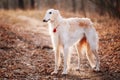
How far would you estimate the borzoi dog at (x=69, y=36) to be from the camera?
9.12 metres

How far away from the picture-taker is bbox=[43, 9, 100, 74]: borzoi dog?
9117 mm

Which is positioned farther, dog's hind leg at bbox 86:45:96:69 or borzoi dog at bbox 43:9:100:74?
dog's hind leg at bbox 86:45:96:69

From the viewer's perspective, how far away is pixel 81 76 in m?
9.07

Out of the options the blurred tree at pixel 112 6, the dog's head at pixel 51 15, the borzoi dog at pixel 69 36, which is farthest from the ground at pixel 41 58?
the blurred tree at pixel 112 6

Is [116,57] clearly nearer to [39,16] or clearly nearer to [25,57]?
[25,57]

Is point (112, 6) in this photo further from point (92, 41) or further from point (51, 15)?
point (51, 15)

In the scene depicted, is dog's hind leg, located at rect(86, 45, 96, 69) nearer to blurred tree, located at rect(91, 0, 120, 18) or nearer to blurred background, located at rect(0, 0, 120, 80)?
blurred background, located at rect(0, 0, 120, 80)

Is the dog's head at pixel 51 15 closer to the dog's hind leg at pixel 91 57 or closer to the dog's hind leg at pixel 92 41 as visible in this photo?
the dog's hind leg at pixel 92 41

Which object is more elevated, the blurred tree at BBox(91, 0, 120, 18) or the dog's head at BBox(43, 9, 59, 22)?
the blurred tree at BBox(91, 0, 120, 18)

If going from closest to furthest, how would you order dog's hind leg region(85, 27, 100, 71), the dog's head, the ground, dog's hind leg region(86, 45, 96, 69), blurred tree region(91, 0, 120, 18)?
1. the dog's head
2. the ground
3. dog's hind leg region(85, 27, 100, 71)
4. dog's hind leg region(86, 45, 96, 69)
5. blurred tree region(91, 0, 120, 18)

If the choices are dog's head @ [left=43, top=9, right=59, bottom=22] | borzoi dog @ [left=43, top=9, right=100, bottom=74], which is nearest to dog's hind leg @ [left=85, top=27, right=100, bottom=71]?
borzoi dog @ [left=43, top=9, right=100, bottom=74]

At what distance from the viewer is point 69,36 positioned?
30.5 feet

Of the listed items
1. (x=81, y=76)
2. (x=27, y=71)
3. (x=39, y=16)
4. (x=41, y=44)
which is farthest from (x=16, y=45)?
(x=39, y=16)

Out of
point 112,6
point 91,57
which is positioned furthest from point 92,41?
point 112,6
